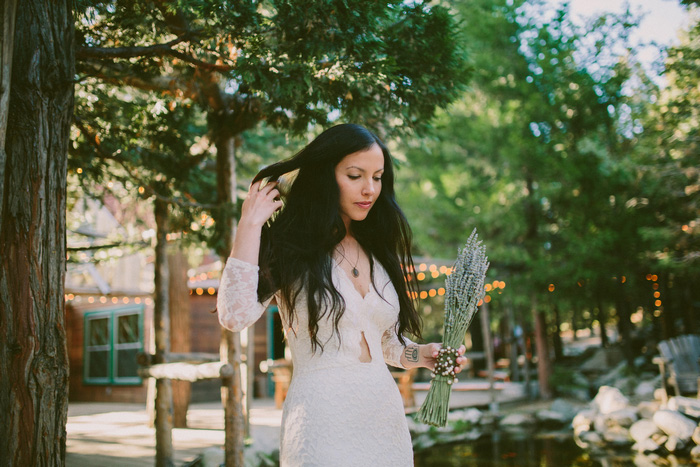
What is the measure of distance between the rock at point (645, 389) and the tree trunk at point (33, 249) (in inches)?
456

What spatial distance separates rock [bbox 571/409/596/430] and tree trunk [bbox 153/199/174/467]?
270 inches

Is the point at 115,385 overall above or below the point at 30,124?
below

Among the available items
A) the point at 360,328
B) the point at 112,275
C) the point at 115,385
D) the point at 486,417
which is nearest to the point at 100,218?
the point at 112,275

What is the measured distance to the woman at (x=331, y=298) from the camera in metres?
1.75

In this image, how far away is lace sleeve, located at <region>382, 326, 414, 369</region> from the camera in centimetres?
219

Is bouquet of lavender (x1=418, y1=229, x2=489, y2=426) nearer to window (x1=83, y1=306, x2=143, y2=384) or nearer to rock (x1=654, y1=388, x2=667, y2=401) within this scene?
rock (x1=654, y1=388, x2=667, y2=401)

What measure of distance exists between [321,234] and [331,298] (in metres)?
0.24

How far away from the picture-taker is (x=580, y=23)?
12.6m

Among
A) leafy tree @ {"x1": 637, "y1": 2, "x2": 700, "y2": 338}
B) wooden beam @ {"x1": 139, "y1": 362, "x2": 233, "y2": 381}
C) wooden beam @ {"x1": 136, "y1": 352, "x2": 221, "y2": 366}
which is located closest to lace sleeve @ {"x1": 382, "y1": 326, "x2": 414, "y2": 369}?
wooden beam @ {"x1": 139, "y1": 362, "x2": 233, "y2": 381}

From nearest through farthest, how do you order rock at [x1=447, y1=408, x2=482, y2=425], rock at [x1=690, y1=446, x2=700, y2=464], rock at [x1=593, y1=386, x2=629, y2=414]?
rock at [x1=690, y1=446, x2=700, y2=464], rock at [x1=593, y1=386, x2=629, y2=414], rock at [x1=447, y1=408, x2=482, y2=425]

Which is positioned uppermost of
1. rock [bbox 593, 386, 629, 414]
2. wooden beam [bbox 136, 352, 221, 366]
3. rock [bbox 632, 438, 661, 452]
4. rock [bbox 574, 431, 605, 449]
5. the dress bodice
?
the dress bodice

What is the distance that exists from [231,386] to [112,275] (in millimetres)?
9660

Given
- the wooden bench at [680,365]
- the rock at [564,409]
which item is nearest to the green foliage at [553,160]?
the wooden bench at [680,365]

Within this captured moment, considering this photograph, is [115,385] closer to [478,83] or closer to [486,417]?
[486,417]
